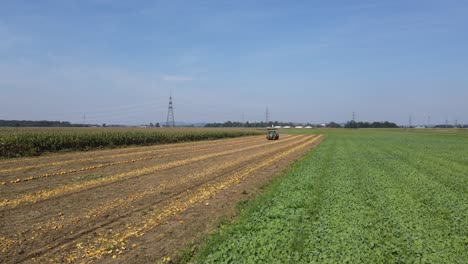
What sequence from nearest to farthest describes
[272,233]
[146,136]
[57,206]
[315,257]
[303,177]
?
[315,257] < [272,233] < [57,206] < [303,177] < [146,136]

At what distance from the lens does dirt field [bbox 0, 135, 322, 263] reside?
22.4 ft

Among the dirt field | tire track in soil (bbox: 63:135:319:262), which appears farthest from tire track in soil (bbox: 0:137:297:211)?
tire track in soil (bbox: 63:135:319:262)

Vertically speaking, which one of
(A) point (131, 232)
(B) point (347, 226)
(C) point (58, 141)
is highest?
(C) point (58, 141)

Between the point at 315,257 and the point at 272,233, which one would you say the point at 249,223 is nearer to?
the point at 272,233

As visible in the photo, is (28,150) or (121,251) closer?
(121,251)

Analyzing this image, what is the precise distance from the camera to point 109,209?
982 cm

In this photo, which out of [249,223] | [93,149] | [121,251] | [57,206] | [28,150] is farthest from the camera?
[93,149]

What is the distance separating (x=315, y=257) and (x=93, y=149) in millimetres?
29210

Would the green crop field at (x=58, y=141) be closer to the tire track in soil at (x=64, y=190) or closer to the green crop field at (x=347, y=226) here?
the tire track in soil at (x=64, y=190)

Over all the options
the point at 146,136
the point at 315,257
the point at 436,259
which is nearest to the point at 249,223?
the point at 315,257

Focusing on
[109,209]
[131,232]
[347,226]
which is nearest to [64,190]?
[109,209]

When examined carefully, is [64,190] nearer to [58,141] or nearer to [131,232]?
[131,232]

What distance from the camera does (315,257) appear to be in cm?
609

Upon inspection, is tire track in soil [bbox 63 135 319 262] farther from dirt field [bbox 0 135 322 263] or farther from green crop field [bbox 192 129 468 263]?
green crop field [bbox 192 129 468 263]
